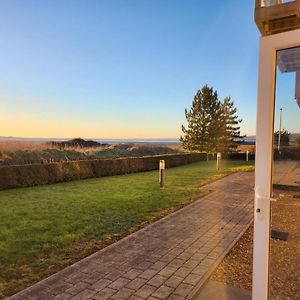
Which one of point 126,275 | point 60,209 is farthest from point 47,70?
point 126,275

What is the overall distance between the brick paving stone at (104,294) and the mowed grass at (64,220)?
2.63 ft

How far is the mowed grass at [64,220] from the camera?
350 centimetres

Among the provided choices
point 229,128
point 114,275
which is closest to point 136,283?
point 114,275

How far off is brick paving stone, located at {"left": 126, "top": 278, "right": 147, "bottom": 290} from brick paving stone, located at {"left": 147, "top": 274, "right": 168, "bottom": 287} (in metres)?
0.07

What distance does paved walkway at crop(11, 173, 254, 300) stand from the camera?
110 inches

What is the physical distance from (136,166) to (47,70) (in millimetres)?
6449

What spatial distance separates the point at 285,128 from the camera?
270cm

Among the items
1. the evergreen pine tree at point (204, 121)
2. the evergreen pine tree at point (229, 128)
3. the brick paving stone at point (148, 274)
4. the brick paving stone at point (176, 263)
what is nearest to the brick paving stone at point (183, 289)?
the brick paving stone at point (148, 274)

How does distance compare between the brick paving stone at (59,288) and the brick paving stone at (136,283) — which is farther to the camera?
the brick paving stone at (136,283)

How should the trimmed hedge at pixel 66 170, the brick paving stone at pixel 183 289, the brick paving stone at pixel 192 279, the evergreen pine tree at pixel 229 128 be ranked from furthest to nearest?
the evergreen pine tree at pixel 229 128, the trimmed hedge at pixel 66 170, the brick paving stone at pixel 192 279, the brick paving stone at pixel 183 289

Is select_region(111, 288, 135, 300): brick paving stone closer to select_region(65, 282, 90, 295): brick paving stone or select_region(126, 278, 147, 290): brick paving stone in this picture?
select_region(126, 278, 147, 290): brick paving stone

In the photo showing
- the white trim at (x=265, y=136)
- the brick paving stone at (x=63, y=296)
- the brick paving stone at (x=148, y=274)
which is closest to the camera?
the white trim at (x=265, y=136)

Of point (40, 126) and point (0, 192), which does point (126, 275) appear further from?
point (40, 126)

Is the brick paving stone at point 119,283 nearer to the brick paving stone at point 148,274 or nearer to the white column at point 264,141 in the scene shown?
the brick paving stone at point 148,274
